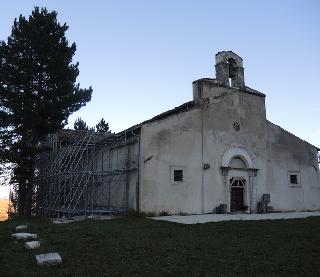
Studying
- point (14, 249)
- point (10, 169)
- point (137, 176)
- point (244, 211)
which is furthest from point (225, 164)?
point (14, 249)

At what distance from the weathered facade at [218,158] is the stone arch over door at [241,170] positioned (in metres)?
0.06

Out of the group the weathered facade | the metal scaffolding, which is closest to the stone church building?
the weathered facade

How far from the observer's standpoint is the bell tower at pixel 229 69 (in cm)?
2300

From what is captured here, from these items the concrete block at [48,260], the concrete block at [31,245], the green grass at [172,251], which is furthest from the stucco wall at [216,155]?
the concrete block at [48,260]

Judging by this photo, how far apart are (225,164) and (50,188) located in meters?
11.0

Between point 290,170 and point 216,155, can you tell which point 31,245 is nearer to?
point 216,155

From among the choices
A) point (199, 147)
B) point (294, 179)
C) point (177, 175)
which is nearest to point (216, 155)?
point (199, 147)

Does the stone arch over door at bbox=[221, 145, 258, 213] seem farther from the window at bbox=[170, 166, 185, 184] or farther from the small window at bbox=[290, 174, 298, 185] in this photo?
the small window at bbox=[290, 174, 298, 185]

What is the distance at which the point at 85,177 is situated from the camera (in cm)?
2142

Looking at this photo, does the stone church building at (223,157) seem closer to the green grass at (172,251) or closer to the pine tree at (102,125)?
the green grass at (172,251)

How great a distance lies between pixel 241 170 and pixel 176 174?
4.88 metres

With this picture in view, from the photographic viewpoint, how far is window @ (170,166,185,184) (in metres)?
19.8

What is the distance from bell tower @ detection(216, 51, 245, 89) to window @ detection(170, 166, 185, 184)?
21.1 feet

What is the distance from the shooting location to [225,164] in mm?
21875
